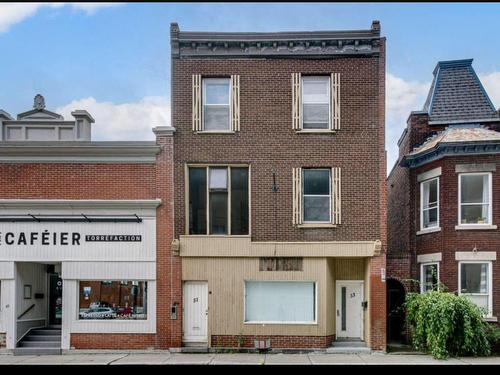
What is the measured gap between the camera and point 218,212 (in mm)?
18703

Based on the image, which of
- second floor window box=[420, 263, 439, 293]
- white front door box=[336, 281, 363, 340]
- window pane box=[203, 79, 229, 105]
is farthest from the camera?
second floor window box=[420, 263, 439, 293]

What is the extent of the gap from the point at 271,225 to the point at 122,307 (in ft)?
A: 18.0

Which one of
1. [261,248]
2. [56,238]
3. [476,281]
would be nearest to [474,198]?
[476,281]

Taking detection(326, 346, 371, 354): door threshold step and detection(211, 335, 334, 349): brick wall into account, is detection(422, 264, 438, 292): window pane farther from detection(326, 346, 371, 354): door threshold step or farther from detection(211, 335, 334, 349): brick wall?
detection(211, 335, 334, 349): brick wall

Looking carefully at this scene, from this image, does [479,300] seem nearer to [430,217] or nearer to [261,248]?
[430,217]

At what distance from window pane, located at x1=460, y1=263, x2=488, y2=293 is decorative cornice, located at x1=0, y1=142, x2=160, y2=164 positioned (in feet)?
36.2

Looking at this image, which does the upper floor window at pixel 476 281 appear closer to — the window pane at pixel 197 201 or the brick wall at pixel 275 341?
the brick wall at pixel 275 341

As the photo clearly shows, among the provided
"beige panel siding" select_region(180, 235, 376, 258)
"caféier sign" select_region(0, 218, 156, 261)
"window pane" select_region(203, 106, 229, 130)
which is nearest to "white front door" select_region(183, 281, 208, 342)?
"beige panel siding" select_region(180, 235, 376, 258)

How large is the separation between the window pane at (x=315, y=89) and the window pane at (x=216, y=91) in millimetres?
2598

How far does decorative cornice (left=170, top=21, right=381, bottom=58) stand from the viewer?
18.7 meters

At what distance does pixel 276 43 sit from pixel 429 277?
9.82 meters

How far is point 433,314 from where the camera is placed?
56.0ft

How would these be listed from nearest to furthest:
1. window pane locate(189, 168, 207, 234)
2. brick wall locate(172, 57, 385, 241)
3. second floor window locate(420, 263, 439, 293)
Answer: brick wall locate(172, 57, 385, 241) < window pane locate(189, 168, 207, 234) < second floor window locate(420, 263, 439, 293)
